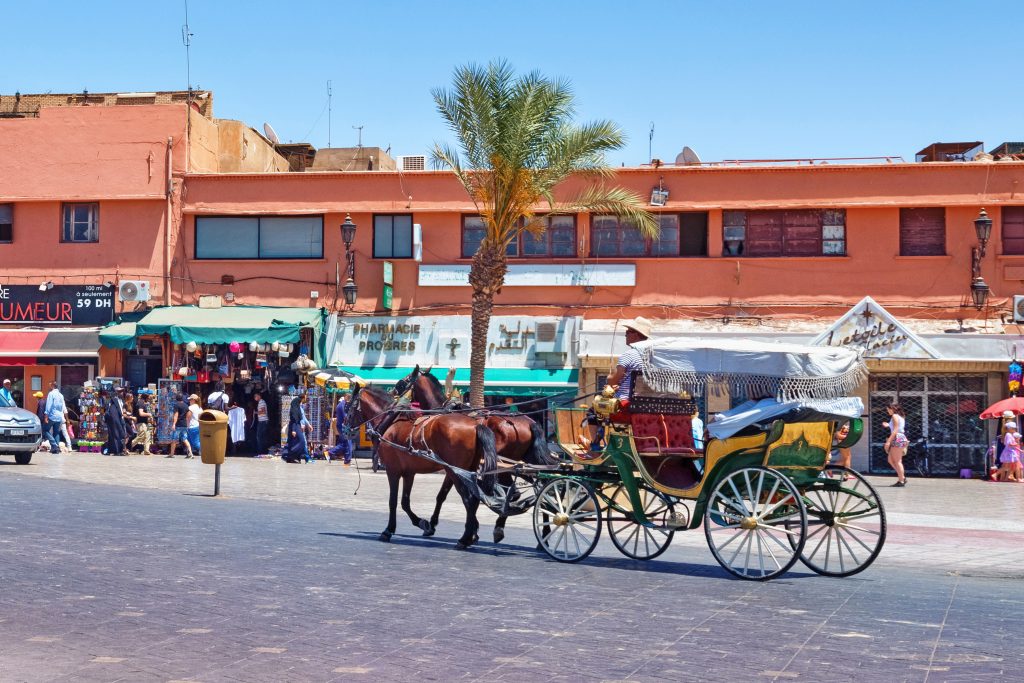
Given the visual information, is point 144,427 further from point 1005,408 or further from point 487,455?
point 1005,408

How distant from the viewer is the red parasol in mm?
24031

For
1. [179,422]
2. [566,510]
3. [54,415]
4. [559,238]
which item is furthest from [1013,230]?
[54,415]

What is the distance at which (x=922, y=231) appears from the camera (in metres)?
27.7

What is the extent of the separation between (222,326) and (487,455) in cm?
1708

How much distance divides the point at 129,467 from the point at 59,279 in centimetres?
879

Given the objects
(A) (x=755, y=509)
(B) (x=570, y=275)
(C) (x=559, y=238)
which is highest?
(C) (x=559, y=238)

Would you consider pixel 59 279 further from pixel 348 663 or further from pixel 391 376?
pixel 348 663

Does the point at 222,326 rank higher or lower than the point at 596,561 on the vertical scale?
higher

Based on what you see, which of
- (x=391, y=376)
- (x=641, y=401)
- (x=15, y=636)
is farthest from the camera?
(x=391, y=376)

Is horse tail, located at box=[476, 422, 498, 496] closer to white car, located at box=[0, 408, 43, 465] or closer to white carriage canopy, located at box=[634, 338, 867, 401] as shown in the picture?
white carriage canopy, located at box=[634, 338, 867, 401]

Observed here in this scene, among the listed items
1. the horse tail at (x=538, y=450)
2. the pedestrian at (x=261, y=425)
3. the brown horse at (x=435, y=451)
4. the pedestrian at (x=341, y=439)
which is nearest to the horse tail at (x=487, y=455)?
the brown horse at (x=435, y=451)

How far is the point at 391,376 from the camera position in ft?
93.7

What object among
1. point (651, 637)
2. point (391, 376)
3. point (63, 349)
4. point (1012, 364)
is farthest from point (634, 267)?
point (651, 637)

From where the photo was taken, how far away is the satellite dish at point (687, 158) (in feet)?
96.3
